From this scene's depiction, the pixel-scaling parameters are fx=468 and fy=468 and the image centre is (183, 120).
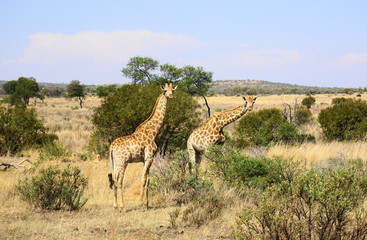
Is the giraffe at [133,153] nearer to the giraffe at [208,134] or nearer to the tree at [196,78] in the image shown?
the giraffe at [208,134]

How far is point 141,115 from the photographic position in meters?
15.8

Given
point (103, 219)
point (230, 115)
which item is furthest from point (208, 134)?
point (103, 219)

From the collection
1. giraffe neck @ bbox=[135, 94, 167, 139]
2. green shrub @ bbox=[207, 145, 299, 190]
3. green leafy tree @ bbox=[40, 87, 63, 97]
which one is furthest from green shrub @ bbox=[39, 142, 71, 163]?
green leafy tree @ bbox=[40, 87, 63, 97]

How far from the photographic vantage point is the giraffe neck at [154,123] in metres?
10.2

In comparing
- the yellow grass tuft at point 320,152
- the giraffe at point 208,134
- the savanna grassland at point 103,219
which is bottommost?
the savanna grassland at point 103,219

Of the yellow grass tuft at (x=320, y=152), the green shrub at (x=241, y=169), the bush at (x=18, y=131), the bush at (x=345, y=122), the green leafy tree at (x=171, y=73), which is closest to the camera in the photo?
the green shrub at (x=241, y=169)

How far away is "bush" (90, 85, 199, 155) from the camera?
1575 centimetres

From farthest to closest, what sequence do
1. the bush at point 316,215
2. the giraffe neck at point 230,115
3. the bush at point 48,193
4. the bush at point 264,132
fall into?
the bush at point 264,132
the giraffe neck at point 230,115
the bush at point 48,193
the bush at point 316,215

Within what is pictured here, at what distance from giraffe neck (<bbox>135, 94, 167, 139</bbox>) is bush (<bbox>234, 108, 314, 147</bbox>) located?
28.7 feet

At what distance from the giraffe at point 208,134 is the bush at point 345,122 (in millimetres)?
9402

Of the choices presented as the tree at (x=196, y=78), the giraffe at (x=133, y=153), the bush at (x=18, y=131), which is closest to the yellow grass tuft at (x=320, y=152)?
the giraffe at (x=133, y=153)

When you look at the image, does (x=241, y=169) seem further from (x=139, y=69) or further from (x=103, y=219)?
(x=139, y=69)

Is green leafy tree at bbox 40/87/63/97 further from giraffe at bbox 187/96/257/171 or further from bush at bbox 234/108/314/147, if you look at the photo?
giraffe at bbox 187/96/257/171

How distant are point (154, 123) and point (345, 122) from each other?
13.3 m
